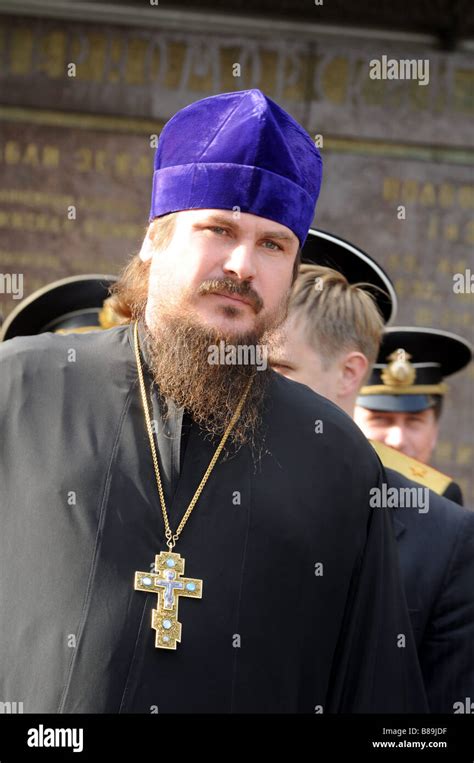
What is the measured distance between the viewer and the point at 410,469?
429 centimetres

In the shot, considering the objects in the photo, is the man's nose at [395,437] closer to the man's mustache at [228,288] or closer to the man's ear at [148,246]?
the man's ear at [148,246]

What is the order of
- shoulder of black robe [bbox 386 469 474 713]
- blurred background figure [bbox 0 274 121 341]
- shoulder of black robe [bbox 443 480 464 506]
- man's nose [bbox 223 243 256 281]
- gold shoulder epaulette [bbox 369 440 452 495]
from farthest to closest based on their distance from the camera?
blurred background figure [bbox 0 274 121 341]
shoulder of black robe [bbox 443 480 464 506]
gold shoulder epaulette [bbox 369 440 452 495]
shoulder of black robe [bbox 386 469 474 713]
man's nose [bbox 223 243 256 281]

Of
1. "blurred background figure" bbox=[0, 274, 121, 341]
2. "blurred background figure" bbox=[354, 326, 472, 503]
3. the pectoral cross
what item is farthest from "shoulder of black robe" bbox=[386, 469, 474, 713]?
"blurred background figure" bbox=[354, 326, 472, 503]

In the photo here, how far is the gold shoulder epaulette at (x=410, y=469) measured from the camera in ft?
13.8

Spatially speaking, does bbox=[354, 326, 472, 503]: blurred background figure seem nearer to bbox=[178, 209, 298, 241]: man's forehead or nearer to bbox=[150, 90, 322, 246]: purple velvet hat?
bbox=[150, 90, 322, 246]: purple velvet hat

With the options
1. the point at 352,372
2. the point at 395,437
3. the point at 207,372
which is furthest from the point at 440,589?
the point at 395,437

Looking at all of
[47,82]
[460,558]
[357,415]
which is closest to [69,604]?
[460,558]

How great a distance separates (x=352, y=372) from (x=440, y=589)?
75 centimetres

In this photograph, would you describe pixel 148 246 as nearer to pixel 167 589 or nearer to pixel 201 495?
pixel 201 495

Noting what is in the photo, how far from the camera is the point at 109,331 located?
2.97m

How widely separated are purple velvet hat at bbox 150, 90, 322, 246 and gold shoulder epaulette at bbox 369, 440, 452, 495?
4.58 ft

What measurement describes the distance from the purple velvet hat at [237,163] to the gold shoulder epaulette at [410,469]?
1.40 m

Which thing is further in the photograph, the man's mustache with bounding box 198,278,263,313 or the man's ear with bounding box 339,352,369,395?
the man's ear with bounding box 339,352,369,395

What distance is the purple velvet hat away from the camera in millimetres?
2861
